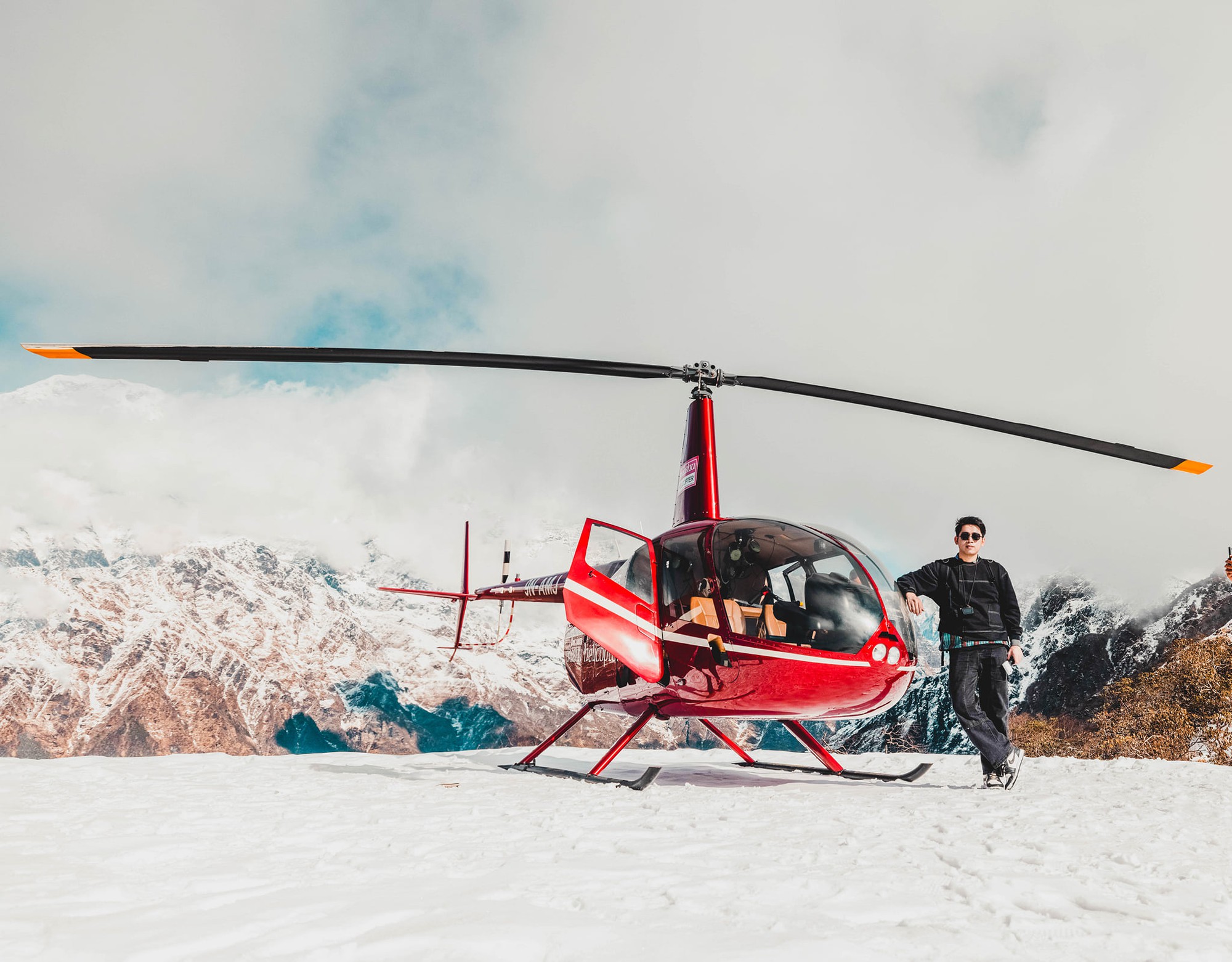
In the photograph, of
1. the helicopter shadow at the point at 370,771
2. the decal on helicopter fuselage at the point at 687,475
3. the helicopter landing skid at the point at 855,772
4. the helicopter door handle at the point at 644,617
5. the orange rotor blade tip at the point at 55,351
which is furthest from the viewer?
the decal on helicopter fuselage at the point at 687,475

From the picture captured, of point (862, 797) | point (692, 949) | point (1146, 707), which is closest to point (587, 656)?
point (862, 797)

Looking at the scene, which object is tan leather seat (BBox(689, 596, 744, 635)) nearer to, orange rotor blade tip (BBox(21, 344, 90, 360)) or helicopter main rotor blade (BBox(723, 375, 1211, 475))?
A: helicopter main rotor blade (BBox(723, 375, 1211, 475))

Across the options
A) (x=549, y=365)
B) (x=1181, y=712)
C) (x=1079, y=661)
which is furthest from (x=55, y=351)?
(x=1079, y=661)

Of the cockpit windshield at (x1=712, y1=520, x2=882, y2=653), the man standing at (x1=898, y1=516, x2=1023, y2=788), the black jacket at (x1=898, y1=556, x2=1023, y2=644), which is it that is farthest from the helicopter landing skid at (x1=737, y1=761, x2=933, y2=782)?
the cockpit windshield at (x1=712, y1=520, x2=882, y2=653)

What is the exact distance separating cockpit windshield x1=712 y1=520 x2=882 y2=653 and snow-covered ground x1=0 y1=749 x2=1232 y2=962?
1525mm

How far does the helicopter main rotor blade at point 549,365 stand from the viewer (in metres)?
6.63

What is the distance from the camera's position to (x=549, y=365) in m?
7.93

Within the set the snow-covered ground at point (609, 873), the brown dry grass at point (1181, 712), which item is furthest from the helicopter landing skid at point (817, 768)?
the brown dry grass at point (1181, 712)

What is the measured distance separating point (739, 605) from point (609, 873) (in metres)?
3.94

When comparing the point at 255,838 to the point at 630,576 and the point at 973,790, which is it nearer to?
the point at 630,576

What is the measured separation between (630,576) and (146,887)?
18.2ft

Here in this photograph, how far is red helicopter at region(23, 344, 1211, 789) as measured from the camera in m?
7.01

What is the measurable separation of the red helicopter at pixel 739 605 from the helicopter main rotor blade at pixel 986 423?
0.01 m

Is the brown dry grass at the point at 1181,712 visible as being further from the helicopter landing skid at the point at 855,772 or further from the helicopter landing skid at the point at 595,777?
the helicopter landing skid at the point at 595,777
